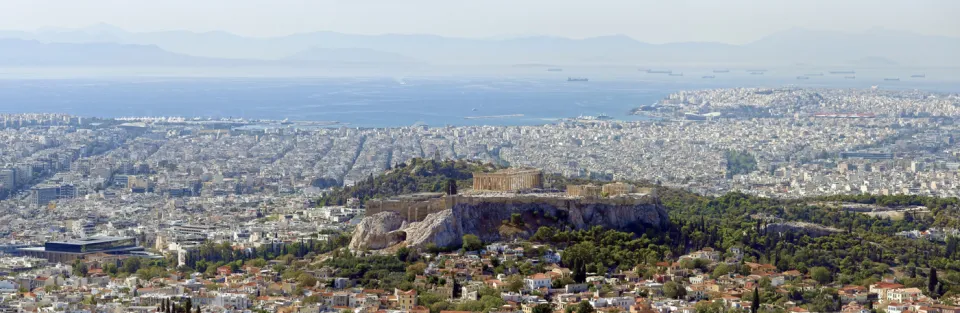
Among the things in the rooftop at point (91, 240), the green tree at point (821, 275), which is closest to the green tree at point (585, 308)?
the green tree at point (821, 275)

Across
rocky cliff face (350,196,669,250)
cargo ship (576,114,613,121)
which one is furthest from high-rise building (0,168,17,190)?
cargo ship (576,114,613,121)

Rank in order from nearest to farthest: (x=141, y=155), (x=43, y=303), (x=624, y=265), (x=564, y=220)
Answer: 1. (x=43, y=303)
2. (x=624, y=265)
3. (x=564, y=220)
4. (x=141, y=155)

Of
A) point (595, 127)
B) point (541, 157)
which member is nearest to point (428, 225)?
point (541, 157)

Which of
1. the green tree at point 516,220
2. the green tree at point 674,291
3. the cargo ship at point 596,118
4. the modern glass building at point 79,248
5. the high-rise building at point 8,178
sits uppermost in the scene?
the green tree at point 516,220

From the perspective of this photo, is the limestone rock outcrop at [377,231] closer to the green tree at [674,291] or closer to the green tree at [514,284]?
the green tree at [514,284]

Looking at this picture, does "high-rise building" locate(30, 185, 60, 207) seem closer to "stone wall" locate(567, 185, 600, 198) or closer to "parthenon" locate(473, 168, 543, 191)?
"parthenon" locate(473, 168, 543, 191)

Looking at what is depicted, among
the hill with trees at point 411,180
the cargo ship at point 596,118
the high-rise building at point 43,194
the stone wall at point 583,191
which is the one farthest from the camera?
the cargo ship at point 596,118

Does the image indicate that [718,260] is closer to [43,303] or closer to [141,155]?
[43,303]

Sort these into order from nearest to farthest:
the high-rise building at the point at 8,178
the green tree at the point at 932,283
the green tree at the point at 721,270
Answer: the green tree at the point at 932,283
the green tree at the point at 721,270
the high-rise building at the point at 8,178
